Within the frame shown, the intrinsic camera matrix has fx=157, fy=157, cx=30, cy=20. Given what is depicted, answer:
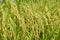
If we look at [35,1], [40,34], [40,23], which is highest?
[35,1]

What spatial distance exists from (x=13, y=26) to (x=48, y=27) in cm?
35

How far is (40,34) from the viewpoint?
155cm

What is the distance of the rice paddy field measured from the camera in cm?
145

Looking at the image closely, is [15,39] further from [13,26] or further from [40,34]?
[40,34]

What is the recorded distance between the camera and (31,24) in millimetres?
1521

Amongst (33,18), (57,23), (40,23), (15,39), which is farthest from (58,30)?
(15,39)

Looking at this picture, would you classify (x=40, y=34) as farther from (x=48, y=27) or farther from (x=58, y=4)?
(x=58, y=4)

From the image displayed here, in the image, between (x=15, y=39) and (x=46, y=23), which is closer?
(x=15, y=39)

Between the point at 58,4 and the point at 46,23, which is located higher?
the point at 58,4

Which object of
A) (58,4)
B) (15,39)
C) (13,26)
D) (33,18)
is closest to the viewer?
(15,39)

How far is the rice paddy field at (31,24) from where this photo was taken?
1.45 metres

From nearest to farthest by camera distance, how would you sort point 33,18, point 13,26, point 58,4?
point 13,26, point 33,18, point 58,4

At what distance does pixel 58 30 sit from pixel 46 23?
0.14 meters

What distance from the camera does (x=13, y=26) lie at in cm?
151
